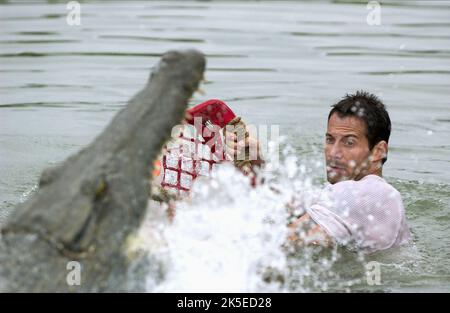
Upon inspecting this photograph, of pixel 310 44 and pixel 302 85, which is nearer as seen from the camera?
pixel 302 85

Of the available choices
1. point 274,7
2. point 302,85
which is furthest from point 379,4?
point 302,85

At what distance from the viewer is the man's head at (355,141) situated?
6.30 metres

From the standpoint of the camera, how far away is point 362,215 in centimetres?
586

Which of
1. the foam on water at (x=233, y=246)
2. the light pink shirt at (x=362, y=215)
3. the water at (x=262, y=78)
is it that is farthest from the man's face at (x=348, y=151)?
the water at (x=262, y=78)

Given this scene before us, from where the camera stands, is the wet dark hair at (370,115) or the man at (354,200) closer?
the man at (354,200)

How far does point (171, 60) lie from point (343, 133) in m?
2.22

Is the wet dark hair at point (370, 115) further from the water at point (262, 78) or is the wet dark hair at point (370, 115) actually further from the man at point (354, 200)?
the water at point (262, 78)

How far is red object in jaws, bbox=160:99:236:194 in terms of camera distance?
635cm

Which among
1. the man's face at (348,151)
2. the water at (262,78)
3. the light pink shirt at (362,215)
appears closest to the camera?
the light pink shirt at (362,215)

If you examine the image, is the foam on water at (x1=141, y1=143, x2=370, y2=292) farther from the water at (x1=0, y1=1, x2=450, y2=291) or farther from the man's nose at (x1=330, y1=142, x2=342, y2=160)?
the man's nose at (x1=330, y1=142, x2=342, y2=160)

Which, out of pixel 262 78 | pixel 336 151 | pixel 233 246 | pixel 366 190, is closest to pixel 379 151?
pixel 336 151

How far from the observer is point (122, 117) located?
4.25 m

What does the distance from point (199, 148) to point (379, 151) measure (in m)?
1.20

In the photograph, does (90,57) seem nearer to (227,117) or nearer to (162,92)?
(227,117)
